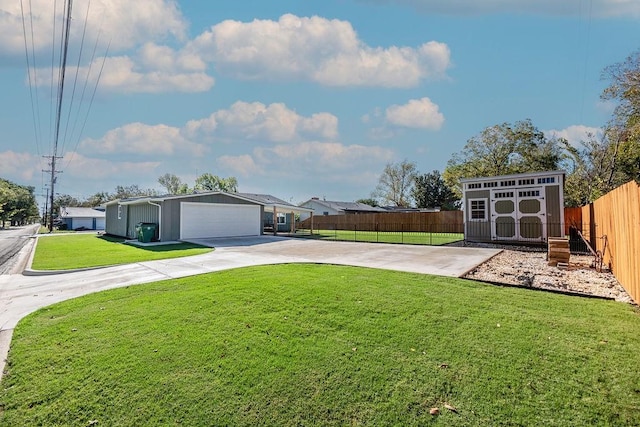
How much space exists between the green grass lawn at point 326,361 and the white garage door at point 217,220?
13.3 metres

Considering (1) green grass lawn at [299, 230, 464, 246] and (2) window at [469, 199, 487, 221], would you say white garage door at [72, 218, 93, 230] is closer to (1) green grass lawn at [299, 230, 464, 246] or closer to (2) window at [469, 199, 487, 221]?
(1) green grass lawn at [299, 230, 464, 246]

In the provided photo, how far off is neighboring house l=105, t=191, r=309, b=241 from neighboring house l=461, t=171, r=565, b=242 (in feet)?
43.3

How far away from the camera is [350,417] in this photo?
101 inches

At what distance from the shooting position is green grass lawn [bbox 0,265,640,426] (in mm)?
2604

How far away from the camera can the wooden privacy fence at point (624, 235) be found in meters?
5.24

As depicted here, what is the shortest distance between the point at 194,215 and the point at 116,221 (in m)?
10.1

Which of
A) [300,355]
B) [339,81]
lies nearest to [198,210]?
[339,81]

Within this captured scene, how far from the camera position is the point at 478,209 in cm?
1677

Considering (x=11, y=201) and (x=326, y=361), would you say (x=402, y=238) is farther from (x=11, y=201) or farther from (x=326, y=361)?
(x=11, y=201)

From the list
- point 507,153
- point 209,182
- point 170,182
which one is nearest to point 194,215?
point 507,153

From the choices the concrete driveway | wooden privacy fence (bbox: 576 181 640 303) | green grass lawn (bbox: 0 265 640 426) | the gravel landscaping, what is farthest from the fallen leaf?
the concrete driveway

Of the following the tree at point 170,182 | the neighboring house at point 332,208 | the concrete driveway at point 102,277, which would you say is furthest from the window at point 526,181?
the tree at point 170,182

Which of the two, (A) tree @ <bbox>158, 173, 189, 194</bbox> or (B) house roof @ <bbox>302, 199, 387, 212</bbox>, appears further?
(A) tree @ <bbox>158, 173, 189, 194</bbox>

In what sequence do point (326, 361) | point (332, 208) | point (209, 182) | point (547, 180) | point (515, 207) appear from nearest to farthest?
point (326, 361)
point (547, 180)
point (515, 207)
point (332, 208)
point (209, 182)
